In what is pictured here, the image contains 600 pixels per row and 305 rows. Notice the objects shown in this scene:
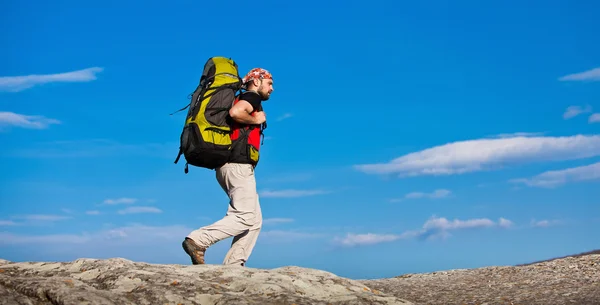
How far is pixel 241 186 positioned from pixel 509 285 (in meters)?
5.43

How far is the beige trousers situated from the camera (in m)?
8.80

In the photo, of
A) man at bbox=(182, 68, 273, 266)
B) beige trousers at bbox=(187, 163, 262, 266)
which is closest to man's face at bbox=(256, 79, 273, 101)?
man at bbox=(182, 68, 273, 266)

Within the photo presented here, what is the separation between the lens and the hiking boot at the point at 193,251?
8.66m

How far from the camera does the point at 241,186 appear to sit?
29.4 ft

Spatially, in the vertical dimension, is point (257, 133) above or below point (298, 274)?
above

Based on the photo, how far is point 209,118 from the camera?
8781 millimetres

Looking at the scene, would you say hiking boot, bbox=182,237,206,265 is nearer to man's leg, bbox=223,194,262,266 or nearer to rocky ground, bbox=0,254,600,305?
man's leg, bbox=223,194,262,266

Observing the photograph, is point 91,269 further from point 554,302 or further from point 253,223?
point 554,302

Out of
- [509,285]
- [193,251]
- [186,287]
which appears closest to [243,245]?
[193,251]

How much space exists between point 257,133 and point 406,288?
4415mm

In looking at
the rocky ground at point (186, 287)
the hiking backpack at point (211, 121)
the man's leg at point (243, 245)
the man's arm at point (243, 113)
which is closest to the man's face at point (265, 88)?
Answer: the hiking backpack at point (211, 121)

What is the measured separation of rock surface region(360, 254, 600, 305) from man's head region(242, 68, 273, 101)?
410 cm

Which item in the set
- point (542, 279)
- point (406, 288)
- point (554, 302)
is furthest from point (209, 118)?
point (542, 279)

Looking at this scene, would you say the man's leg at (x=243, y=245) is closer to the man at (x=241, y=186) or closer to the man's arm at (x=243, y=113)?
the man at (x=241, y=186)
